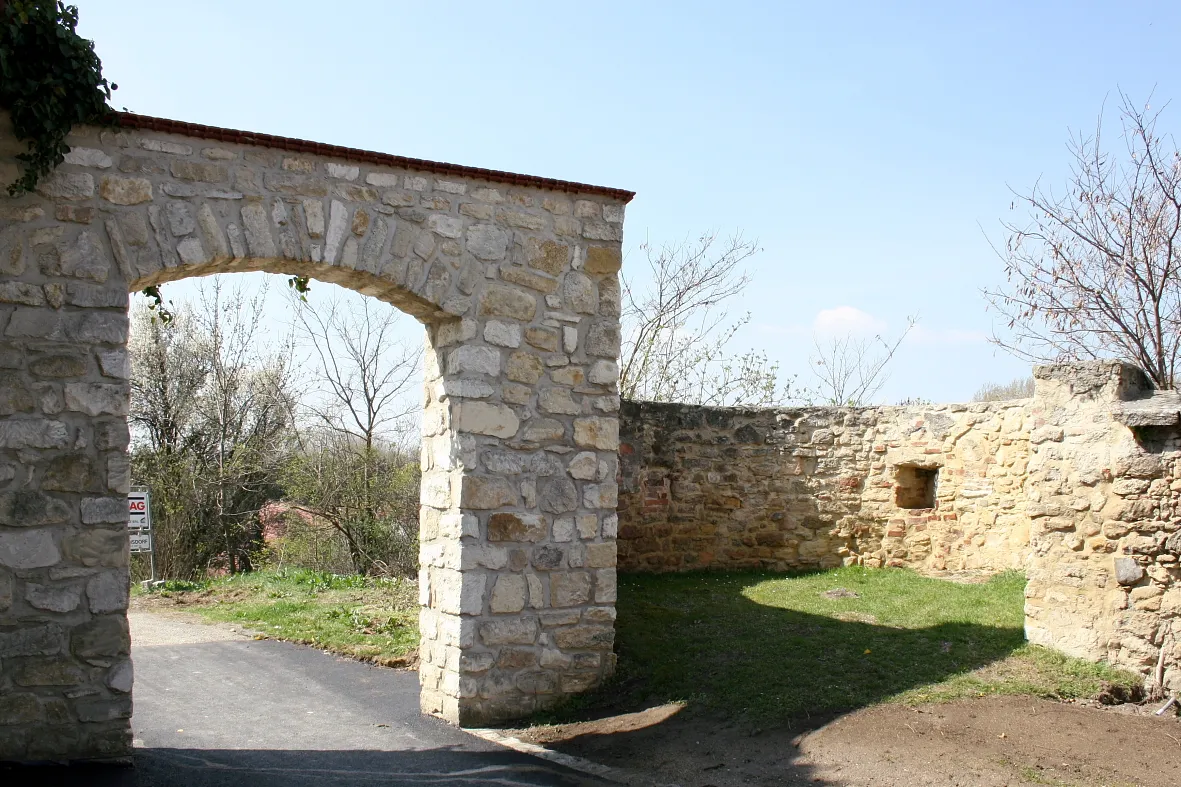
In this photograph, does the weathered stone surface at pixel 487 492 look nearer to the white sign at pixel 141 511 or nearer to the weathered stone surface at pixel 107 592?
the weathered stone surface at pixel 107 592

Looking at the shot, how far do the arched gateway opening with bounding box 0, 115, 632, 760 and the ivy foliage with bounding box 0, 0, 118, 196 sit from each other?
0.12m

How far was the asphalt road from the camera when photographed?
4812mm

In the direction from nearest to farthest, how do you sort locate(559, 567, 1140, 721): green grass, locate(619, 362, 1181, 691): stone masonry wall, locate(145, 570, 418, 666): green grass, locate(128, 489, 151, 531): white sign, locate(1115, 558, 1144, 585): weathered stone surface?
1. locate(559, 567, 1140, 721): green grass
2. locate(1115, 558, 1144, 585): weathered stone surface
3. locate(145, 570, 418, 666): green grass
4. locate(619, 362, 1181, 691): stone masonry wall
5. locate(128, 489, 151, 531): white sign

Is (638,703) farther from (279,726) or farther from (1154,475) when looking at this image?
(1154,475)

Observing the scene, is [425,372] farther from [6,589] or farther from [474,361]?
[6,589]

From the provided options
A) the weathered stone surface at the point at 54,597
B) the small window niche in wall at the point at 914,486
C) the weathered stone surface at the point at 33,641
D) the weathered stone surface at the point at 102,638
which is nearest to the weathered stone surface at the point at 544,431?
the weathered stone surface at the point at 102,638

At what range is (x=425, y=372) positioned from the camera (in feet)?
20.7

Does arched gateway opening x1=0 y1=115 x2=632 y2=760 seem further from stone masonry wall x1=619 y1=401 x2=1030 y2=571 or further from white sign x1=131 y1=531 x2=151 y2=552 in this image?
white sign x1=131 y1=531 x2=151 y2=552

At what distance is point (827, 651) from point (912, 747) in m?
1.47

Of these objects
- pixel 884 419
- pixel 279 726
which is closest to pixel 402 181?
pixel 279 726

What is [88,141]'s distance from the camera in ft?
16.1

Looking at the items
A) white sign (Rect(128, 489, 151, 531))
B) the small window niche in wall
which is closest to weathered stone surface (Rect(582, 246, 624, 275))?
the small window niche in wall

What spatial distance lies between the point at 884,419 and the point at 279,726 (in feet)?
22.5

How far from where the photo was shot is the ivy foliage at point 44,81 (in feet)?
15.0
